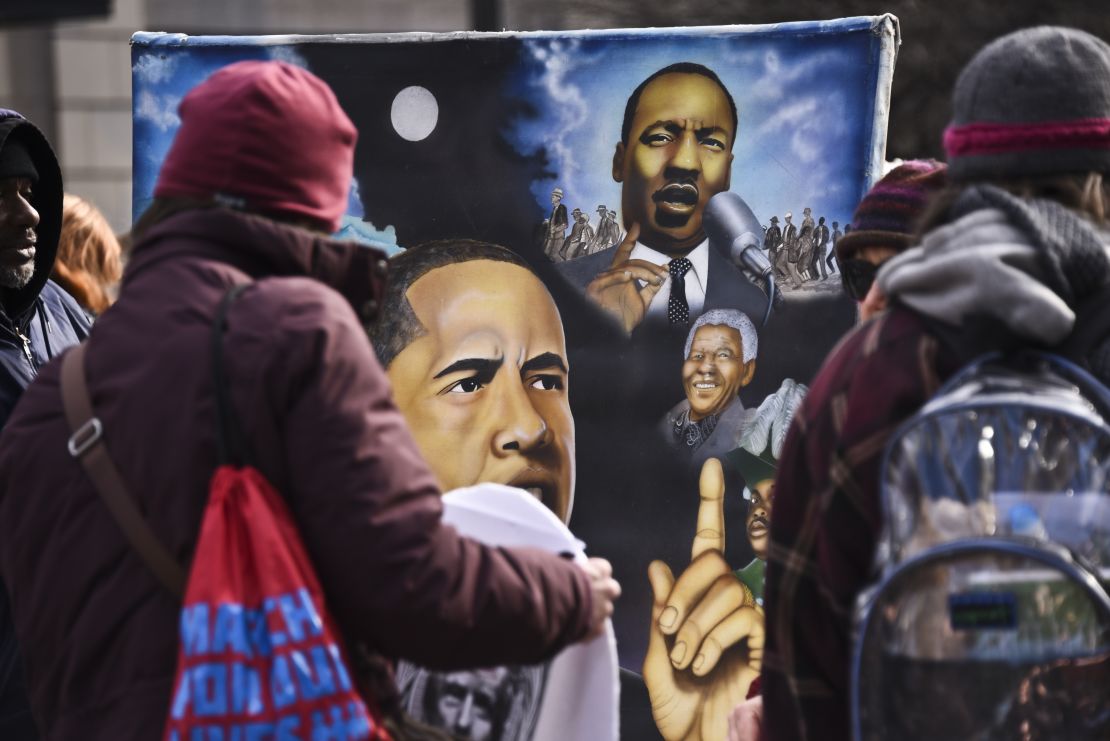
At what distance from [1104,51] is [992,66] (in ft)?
0.45

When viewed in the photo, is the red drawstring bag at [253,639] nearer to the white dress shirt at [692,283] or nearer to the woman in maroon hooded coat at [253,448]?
the woman in maroon hooded coat at [253,448]

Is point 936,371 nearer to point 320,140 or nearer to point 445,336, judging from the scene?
point 320,140

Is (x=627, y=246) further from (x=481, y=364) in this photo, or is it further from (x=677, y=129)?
(x=481, y=364)

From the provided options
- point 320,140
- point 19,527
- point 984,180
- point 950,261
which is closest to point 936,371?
point 950,261

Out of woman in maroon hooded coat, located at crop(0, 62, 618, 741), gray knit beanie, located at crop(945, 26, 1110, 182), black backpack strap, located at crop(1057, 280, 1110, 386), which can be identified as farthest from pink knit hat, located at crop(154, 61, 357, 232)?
black backpack strap, located at crop(1057, 280, 1110, 386)

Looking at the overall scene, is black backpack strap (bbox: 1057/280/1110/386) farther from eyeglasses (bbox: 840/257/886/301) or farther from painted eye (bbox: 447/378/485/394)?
painted eye (bbox: 447/378/485/394)

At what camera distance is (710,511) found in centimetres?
340

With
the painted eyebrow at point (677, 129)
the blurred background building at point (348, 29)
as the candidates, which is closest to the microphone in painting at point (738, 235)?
the painted eyebrow at point (677, 129)

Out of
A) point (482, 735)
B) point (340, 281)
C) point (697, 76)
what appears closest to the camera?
point (340, 281)

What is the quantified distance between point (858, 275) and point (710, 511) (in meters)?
0.68

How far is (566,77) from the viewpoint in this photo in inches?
137

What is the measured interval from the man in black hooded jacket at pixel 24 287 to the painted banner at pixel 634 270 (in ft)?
1.66

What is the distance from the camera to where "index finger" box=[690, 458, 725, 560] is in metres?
3.39

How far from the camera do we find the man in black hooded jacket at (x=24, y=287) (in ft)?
9.93
